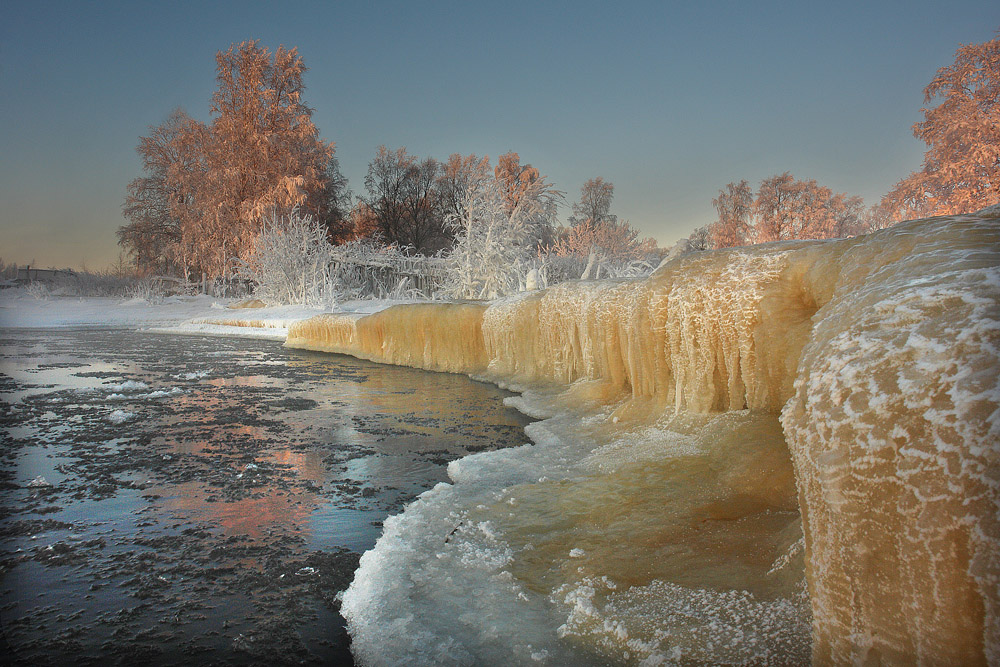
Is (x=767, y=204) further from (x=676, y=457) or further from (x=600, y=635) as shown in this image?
(x=600, y=635)

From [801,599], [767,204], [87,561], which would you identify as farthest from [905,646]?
[767,204]

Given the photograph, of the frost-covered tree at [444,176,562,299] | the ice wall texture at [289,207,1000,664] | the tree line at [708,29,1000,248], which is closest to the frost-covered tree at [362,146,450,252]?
the frost-covered tree at [444,176,562,299]

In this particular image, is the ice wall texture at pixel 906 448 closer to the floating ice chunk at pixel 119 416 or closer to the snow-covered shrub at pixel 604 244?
the floating ice chunk at pixel 119 416

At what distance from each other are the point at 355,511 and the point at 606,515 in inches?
66.1

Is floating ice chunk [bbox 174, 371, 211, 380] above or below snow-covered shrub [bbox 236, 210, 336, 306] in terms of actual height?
below

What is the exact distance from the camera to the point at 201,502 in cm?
395

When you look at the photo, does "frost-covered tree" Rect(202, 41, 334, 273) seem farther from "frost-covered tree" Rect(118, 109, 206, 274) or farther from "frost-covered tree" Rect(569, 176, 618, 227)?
"frost-covered tree" Rect(569, 176, 618, 227)

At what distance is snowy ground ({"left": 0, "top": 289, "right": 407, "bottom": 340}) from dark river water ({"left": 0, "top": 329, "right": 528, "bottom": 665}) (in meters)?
9.16

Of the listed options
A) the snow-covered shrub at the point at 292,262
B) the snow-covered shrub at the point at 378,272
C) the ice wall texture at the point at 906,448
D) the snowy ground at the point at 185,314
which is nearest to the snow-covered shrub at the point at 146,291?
the snowy ground at the point at 185,314

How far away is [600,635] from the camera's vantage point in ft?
7.67

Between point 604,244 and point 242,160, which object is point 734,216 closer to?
point 604,244

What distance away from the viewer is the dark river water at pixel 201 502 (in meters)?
2.45

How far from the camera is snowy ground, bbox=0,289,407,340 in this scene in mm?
18156

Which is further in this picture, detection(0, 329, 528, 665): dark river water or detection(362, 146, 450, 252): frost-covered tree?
detection(362, 146, 450, 252): frost-covered tree
